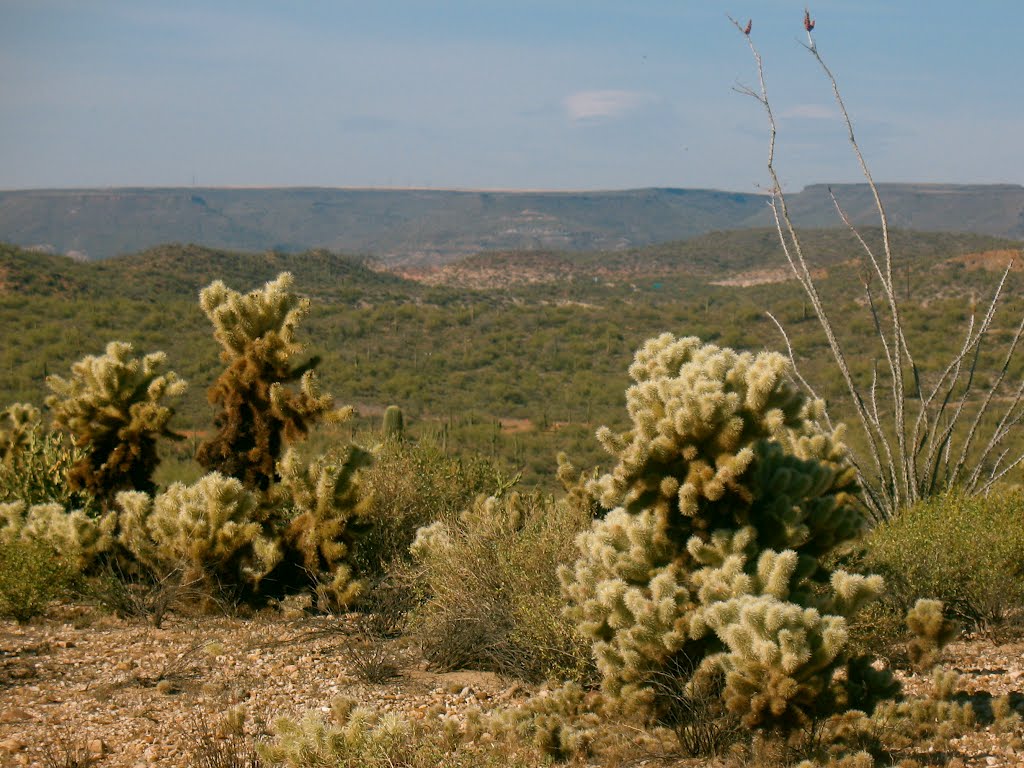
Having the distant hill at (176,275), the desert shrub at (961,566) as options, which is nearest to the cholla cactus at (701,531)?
the desert shrub at (961,566)

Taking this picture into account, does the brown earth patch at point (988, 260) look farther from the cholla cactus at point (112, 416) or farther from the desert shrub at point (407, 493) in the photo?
the cholla cactus at point (112, 416)

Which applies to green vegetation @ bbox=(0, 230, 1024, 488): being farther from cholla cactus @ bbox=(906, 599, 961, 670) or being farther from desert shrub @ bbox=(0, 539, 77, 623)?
cholla cactus @ bbox=(906, 599, 961, 670)

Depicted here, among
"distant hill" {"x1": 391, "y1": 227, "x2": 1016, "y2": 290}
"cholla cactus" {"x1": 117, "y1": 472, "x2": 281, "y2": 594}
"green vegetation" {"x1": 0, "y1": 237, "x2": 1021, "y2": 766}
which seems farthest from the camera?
"distant hill" {"x1": 391, "y1": 227, "x2": 1016, "y2": 290}

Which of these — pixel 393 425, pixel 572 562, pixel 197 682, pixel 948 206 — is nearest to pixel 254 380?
pixel 197 682

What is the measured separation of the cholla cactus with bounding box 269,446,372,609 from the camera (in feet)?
23.6

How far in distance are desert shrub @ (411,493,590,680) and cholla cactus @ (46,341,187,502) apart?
252cm

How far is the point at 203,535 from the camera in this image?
7.01m

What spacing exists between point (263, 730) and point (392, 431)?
583cm

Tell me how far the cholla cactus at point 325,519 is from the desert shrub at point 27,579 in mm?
1535

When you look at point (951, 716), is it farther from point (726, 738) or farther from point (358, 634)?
point (358, 634)

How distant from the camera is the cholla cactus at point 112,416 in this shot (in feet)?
26.5

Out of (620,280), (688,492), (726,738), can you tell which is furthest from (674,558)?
(620,280)

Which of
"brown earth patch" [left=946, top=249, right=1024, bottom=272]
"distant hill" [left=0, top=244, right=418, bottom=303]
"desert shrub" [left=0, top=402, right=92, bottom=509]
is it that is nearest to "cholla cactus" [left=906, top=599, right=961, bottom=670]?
"desert shrub" [left=0, top=402, right=92, bottom=509]

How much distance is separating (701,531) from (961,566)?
86.4 inches
